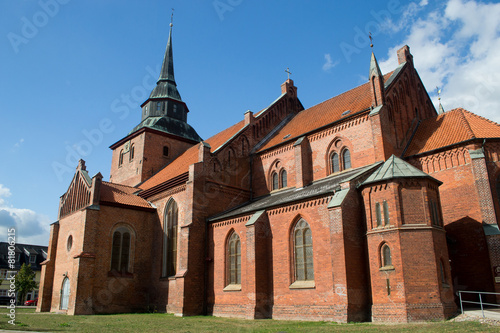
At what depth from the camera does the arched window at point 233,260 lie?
2114 cm

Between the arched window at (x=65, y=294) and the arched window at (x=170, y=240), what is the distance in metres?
6.02

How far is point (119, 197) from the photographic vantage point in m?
27.0

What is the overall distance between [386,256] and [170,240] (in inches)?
576

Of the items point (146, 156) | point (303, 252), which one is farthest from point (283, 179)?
point (146, 156)

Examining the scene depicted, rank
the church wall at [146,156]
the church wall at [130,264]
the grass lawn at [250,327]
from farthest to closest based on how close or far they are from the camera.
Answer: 1. the church wall at [146,156]
2. the church wall at [130,264]
3. the grass lawn at [250,327]

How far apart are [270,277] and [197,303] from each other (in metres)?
5.19

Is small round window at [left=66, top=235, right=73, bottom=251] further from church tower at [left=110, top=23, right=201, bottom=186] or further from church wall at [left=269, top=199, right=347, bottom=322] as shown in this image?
church wall at [left=269, top=199, right=347, bottom=322]

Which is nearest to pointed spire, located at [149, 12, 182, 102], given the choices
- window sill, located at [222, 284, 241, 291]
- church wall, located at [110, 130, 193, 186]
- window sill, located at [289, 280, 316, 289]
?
church wall, located at [110, 130, 193, 186]

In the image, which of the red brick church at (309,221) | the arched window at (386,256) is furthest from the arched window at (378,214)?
the arched window at (386,256)

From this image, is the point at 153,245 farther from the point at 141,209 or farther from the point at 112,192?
the point at 112,192

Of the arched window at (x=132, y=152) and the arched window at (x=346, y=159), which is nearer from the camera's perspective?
the arched window at (x=346, y=159)

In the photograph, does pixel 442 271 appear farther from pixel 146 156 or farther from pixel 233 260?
pixel 146 156

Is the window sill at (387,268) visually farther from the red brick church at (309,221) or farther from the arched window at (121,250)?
the arched window at (121,250)

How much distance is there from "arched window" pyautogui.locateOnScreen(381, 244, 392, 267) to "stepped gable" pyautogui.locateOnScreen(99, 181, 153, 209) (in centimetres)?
1714
